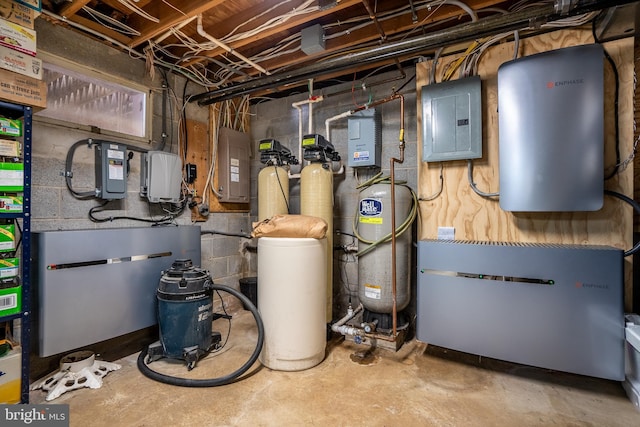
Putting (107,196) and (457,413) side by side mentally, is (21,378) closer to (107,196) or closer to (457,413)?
(107,196)

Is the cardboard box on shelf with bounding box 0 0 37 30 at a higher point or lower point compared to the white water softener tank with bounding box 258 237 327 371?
higher

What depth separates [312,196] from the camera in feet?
8.30

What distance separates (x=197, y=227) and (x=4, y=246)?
1200 mm

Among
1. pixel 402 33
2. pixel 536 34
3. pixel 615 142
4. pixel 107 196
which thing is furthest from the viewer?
pixel 402 33

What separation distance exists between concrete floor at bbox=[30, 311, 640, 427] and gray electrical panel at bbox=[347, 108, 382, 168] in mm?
1548

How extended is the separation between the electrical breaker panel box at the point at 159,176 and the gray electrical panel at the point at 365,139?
150cm

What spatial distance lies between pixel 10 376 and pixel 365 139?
2639 mm

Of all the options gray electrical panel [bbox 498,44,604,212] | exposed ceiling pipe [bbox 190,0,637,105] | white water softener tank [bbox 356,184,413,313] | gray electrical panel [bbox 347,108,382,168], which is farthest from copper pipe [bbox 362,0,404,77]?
white water softener tank [bbox 356,184,413,313]

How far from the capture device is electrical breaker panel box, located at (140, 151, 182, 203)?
2.43 m

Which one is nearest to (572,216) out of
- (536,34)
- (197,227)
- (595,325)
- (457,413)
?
(595,325)

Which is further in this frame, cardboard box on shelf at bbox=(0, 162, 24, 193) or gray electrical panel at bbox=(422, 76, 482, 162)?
gray electrical panel at bbox=(422, 76, 482, 162)

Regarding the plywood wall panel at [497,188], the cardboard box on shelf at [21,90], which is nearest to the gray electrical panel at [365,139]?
the plywood wall panel at [497,188]

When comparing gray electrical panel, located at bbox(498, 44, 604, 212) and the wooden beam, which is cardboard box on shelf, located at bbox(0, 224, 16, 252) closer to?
the wooden beam

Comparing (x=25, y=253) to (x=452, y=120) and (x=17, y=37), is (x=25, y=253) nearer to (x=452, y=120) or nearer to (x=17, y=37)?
(x=17, y=37)
